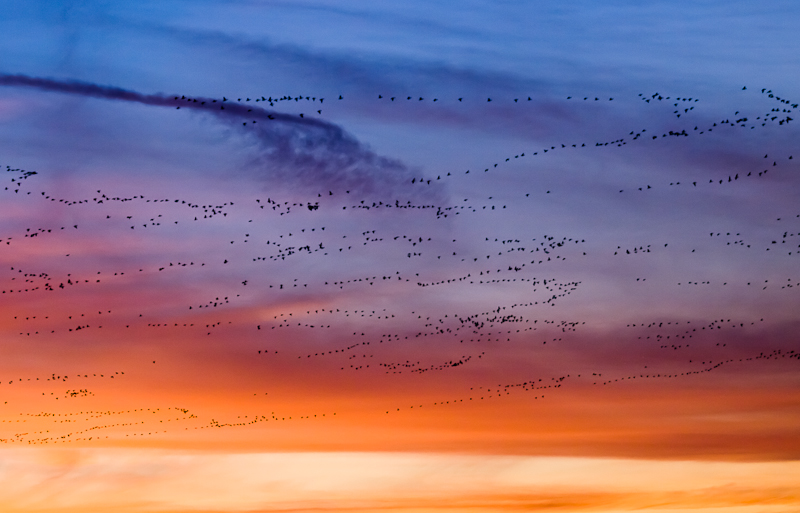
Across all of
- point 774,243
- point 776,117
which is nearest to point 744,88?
point 776,117

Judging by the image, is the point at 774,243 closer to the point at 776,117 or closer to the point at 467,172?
the point at 776,117

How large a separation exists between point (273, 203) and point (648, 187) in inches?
1169

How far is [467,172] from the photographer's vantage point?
36.6m

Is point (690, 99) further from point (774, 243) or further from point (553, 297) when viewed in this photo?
point (553, 297)

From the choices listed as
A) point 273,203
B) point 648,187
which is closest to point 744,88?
point 648,187

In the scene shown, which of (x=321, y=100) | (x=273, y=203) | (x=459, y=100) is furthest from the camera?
(x=273, y=203)

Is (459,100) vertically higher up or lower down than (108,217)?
higher up

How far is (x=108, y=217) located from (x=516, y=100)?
32.1 meters

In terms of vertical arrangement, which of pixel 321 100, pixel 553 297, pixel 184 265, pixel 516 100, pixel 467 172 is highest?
pixel 321 100

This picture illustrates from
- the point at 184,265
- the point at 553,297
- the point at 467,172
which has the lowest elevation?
the point at 553,297

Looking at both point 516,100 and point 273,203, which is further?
point 273,203

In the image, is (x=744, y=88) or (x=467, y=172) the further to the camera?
(x=467, y=172)

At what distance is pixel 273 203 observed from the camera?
124 ft

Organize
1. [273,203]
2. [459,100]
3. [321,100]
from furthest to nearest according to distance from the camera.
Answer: [273,203]
[321,100]
[459,100]
